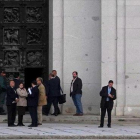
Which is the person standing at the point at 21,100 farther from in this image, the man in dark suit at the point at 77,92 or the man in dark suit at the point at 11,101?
the man in dark suit at the point at 77,92

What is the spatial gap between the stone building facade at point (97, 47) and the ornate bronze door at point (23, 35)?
905mm

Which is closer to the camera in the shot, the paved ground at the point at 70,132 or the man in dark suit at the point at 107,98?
the paved ground at the point at 70,132

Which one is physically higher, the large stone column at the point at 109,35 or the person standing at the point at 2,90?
the large stone column at the point at 109,35

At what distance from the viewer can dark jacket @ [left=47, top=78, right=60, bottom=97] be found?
27.9 m

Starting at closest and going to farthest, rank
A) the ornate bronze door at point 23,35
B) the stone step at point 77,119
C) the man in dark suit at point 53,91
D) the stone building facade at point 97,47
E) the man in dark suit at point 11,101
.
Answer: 1. the man in dark suit at point 11,101
2. the stone step at point 77,119
3. the man in dark suit at point 53,91
4. the stone building facade at point 97,47
5. the ornate bronze door at point 23,35

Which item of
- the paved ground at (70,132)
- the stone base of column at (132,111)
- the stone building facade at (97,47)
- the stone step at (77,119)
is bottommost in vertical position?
the paved ground at (70,132)

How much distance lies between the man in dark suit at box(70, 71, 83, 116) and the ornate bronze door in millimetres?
2395

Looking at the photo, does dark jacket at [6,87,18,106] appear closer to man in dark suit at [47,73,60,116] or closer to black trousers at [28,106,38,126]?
black trousers at [28,106,38,126]

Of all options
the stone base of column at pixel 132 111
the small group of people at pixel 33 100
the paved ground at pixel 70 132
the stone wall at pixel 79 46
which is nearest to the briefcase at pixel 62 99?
the stone wall at pixel 79 46

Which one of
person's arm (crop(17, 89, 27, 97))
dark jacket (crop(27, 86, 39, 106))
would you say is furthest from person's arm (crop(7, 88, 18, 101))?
dark jacket (crop(27, 86, 39, 106))

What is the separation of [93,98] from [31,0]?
203 inches

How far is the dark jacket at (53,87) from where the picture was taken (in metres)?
27.9

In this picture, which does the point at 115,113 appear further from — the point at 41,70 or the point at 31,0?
the point at 31,0

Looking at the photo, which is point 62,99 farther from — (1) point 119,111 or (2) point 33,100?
(2) point 33,100
